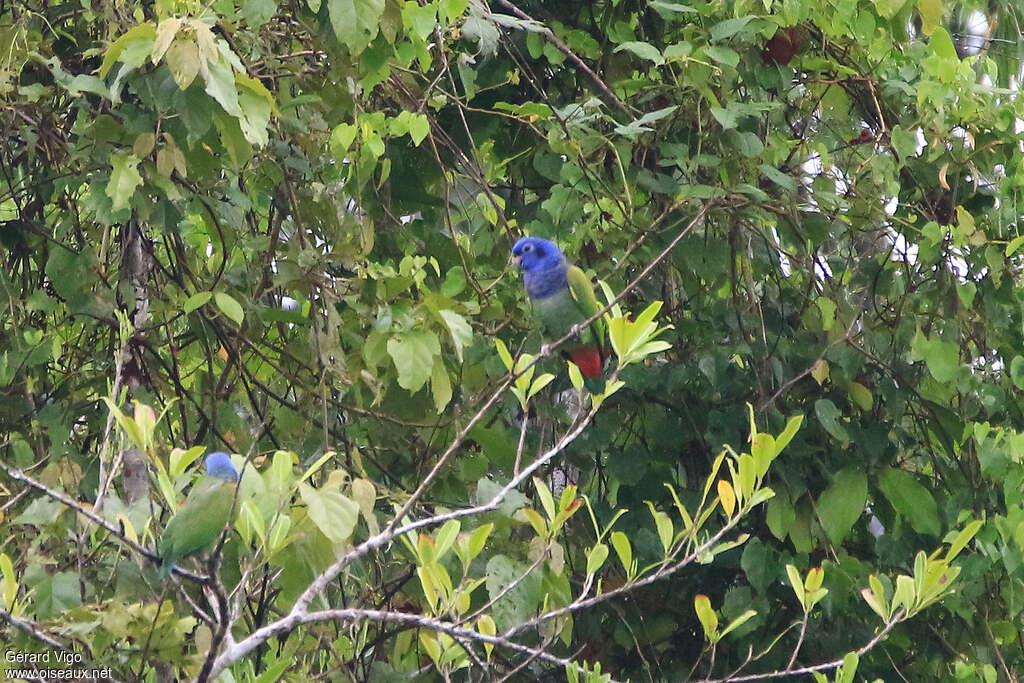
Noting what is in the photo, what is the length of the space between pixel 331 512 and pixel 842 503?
1867mm

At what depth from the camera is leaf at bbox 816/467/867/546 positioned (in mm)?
3162

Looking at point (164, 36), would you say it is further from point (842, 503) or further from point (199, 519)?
point (842, 503)

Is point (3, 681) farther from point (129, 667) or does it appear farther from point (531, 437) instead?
point (531, 437)

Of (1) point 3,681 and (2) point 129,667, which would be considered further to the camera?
(2) point 129,667

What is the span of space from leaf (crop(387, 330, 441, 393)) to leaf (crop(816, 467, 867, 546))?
4.04ft

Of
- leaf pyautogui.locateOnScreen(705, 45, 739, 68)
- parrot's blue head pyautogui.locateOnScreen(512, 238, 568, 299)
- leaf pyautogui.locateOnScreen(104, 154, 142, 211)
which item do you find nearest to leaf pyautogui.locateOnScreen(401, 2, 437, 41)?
leaf pyautogui.locateOnScreen(104, 154, 142, 211)

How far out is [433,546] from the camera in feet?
5.94

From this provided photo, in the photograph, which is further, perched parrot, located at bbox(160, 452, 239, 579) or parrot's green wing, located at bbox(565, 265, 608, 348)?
parrot's green wing, located at bbox(565, 265, 608, 348)

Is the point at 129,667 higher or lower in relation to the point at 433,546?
lower

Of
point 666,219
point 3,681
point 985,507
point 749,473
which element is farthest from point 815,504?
point 3,681

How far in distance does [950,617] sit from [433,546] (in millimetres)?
2157

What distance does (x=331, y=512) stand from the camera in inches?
67.2

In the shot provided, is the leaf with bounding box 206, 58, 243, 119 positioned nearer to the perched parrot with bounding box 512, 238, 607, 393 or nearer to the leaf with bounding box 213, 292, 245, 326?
the leaf with bounding box 213, 292, 245, 326

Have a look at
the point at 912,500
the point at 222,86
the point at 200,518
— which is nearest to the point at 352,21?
the point at 222,86
